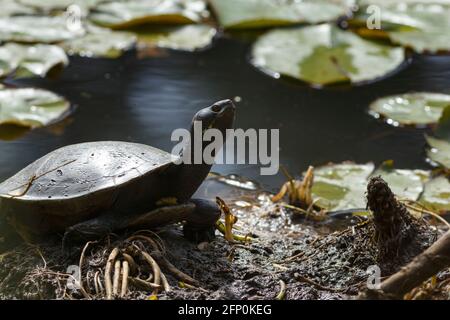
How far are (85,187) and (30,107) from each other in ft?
7.31

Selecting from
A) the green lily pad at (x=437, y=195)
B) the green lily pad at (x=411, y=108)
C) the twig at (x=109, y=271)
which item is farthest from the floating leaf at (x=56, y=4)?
the twig at (x=109, y=271)

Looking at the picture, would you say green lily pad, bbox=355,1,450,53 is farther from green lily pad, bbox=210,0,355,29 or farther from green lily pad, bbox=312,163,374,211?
green lily pad, bbox=312,163,374,211

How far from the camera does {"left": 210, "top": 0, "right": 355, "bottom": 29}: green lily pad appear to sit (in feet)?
20.9

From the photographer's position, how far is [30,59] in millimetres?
5711

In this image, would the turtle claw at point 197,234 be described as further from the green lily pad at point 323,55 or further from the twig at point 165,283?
the green lily pad at point 323,55

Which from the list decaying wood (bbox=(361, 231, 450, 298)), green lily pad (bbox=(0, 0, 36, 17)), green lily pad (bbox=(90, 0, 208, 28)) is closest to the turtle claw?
decaying wood (bbox=(361, 231, 450, 298))

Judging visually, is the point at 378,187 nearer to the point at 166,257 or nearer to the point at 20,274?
the point at 166,257

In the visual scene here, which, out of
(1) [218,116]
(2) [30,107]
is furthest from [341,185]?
(2) [30,107]

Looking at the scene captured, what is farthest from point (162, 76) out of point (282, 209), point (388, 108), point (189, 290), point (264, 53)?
point (189, 290)

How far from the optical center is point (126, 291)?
2.66 meters

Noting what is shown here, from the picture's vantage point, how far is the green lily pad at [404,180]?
408 centimetres

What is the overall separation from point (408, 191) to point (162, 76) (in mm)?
2356

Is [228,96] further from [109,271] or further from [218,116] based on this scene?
[109,271]

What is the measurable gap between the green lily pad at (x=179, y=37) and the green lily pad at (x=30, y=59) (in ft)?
2.61
